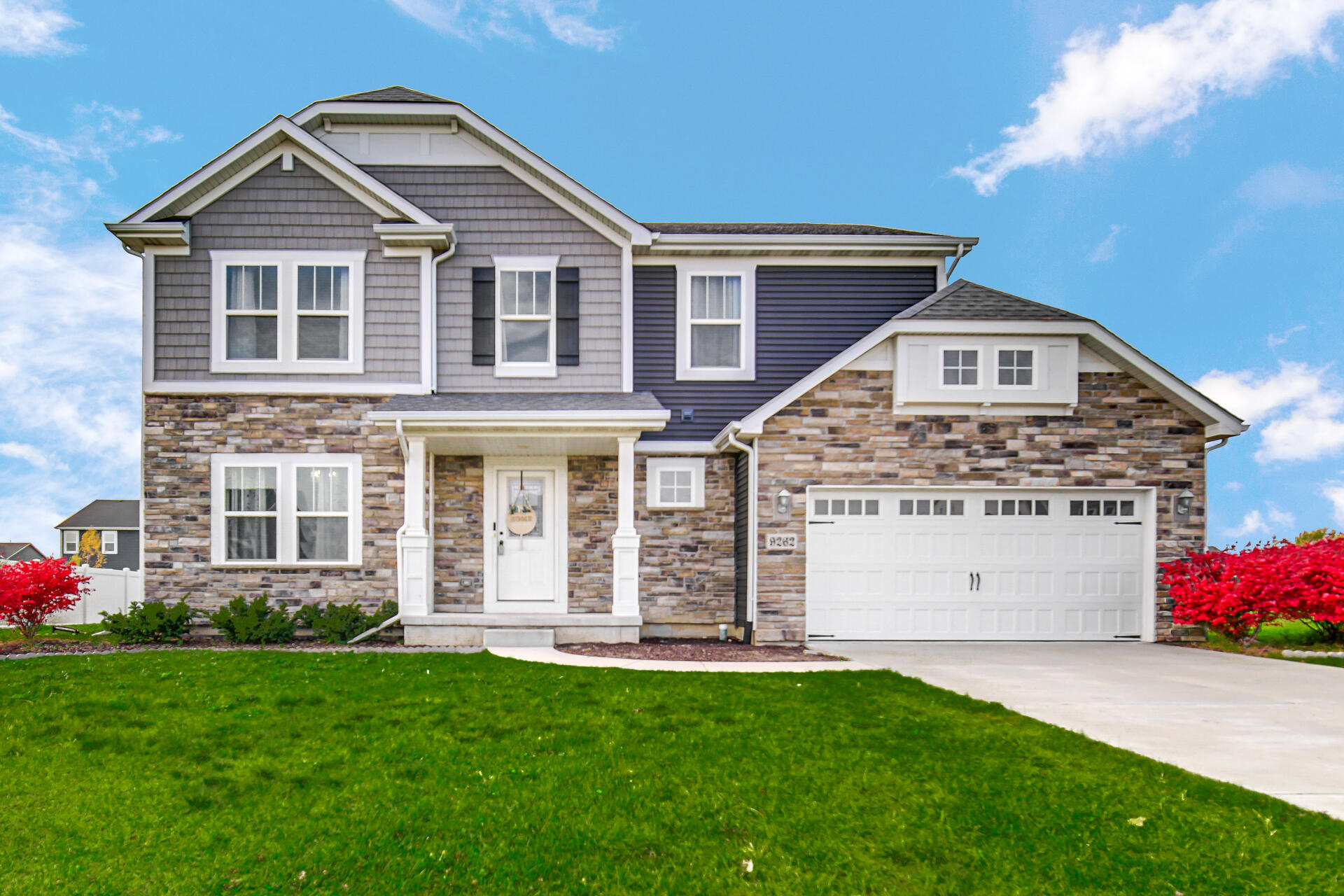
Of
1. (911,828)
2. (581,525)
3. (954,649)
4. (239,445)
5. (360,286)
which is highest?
(360,286)

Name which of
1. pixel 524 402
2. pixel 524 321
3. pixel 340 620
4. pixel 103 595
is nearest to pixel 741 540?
pixel 524 402

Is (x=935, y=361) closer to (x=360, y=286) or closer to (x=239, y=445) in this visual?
(x=360, y=286)

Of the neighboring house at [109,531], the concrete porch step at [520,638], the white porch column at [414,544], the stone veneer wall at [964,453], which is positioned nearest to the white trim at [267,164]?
the white porch column at [414,544]

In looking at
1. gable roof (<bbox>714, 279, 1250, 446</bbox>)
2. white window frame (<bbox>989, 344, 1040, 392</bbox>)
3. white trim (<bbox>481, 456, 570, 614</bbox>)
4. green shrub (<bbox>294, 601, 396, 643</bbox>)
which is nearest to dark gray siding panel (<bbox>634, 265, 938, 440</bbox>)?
gable roof (<bbox>714, 279, 1250, 446</bbox>)

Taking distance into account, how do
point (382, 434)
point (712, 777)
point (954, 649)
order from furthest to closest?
1. point (382, 434)
2. point (954, 649)
3. point (712, 777)

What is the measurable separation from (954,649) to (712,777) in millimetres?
6730

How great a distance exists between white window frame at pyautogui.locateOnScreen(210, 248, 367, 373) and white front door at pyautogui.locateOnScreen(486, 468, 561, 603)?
273cm

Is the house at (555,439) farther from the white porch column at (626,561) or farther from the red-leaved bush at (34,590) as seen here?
the red-leaved bush at (34,590)

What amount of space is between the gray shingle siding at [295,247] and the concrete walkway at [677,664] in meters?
4.71

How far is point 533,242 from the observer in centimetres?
1238

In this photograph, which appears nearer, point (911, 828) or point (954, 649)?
point (911, 828)

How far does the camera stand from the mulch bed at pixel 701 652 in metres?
9.70

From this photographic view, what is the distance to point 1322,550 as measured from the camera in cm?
1130

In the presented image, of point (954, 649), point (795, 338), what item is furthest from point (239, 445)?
point (954, 649)
